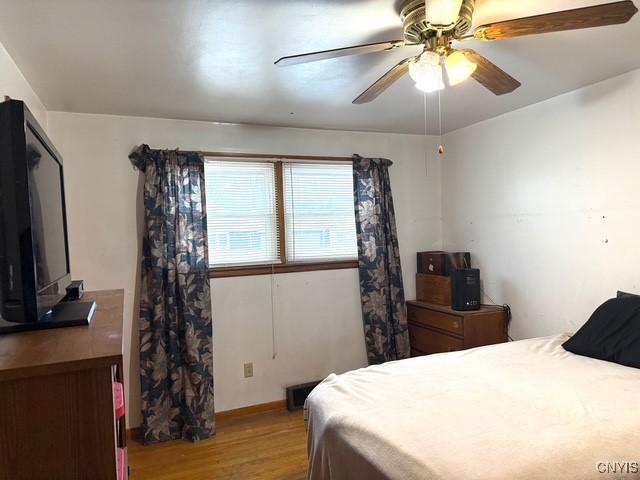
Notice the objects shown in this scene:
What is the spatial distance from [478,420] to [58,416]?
147cm

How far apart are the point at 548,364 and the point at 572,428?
2.58 ft

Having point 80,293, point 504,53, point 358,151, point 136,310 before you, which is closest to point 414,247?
point 358,151

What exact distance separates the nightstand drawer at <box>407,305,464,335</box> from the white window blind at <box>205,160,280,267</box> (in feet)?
4.40

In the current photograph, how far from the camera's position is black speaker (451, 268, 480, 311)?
327cm

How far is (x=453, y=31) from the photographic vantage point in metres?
1.60

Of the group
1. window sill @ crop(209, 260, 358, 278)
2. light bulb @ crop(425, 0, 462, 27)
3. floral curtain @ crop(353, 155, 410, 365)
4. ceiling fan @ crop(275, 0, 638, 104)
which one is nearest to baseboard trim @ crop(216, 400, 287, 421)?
floral curtain @ crop(353, 155, 410, 365)

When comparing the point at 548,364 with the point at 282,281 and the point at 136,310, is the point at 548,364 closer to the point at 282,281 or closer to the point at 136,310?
the point at 282,281

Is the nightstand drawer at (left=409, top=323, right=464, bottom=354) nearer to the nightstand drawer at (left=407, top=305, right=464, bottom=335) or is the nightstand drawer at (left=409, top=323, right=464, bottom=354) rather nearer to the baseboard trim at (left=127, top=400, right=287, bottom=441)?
the nightstand drawer at (left=407, top=305, right=464, bottom=335)

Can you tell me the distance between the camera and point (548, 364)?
2283mm

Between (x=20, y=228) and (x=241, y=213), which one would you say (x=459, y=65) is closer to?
(x=20, y=228)

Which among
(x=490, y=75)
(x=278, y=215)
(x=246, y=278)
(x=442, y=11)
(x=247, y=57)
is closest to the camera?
(x=442, y=11)

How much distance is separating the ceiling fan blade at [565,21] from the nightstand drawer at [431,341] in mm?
2302

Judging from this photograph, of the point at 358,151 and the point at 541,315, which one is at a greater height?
the point at 358,151

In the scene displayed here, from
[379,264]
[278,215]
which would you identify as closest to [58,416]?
[278,215]
